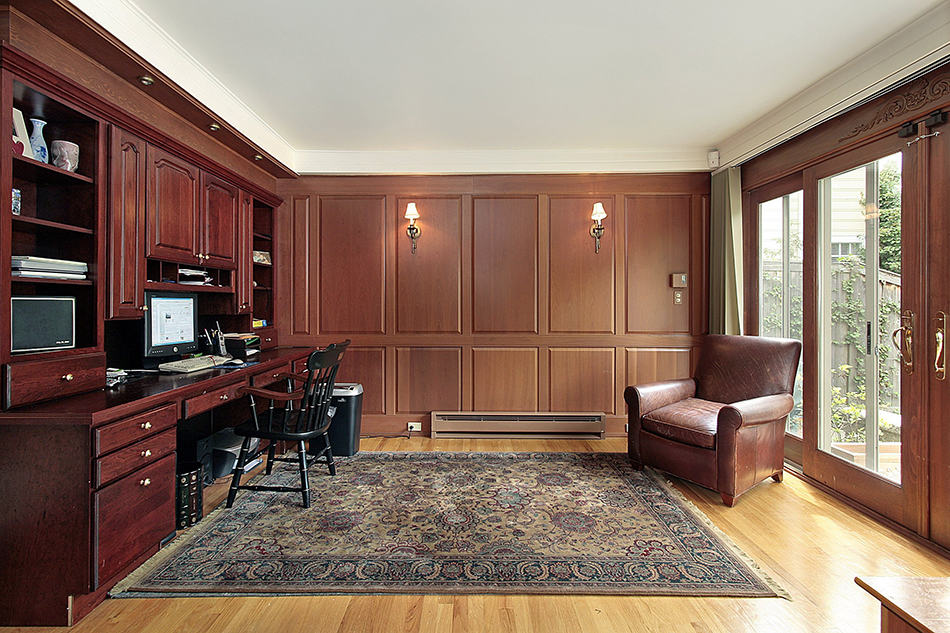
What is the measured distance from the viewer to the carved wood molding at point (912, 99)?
2394 millimetres

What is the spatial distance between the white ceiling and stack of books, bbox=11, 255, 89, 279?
1.17m

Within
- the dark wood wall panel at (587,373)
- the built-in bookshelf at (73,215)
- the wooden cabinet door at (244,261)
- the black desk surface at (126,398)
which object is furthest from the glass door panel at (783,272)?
the built-in bookshelf at (73,215)

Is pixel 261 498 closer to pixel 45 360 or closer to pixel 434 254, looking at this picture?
pixel 45 360

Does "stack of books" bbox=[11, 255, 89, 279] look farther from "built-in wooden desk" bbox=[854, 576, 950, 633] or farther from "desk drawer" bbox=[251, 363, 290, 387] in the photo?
"built-in wooden desk" bbox=[854, 576, 950, 633]

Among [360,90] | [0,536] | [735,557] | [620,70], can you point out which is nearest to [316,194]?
[360,90]

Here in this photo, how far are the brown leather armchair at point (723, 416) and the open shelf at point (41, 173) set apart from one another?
3.56 m

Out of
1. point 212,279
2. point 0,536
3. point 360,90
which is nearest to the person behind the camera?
point 0,536

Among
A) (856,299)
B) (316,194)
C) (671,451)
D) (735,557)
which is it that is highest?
(316,194)

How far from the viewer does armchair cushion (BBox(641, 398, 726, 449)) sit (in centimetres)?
300

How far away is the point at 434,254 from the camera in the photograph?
4500mm

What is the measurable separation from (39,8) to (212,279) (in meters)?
1.92

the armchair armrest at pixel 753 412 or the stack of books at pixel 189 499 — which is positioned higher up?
the armchair armrest at pixel 753 412

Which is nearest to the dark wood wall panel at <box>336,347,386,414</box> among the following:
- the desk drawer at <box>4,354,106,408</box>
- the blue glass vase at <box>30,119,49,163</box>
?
the desk drawer at <box>4,354,106,408</box>

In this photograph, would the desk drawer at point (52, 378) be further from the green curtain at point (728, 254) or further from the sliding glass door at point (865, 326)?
the green curtain at point (728, 254)
